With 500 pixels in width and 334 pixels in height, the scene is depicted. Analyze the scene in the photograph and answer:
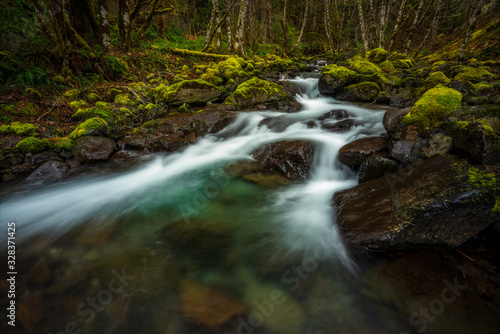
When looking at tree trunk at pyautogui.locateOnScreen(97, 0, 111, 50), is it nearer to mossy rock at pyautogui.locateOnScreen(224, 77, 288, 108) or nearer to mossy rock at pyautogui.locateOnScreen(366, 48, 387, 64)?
mossy rock at pyautogui.locateOnScreen(224, 77, 288, 108)

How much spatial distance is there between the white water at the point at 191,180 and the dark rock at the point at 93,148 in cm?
85

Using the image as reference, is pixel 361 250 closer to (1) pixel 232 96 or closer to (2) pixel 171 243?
(2) pixel 171 243

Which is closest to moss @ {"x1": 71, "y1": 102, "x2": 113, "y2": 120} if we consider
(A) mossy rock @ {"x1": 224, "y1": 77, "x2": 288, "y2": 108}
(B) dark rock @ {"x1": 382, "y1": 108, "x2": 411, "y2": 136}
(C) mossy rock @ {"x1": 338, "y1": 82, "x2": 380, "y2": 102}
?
(A) mossy rock @ {"x1": 224, "y1": 77, "x2": 288, "y2": 108}

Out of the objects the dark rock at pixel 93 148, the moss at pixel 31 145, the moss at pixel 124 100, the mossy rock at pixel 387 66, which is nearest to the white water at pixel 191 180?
the dark rock at pixel 93 148

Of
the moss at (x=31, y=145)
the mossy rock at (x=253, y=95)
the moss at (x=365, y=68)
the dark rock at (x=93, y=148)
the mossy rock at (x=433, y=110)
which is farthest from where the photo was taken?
the moss at (x=365, y=68)

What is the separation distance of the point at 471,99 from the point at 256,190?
197 inches

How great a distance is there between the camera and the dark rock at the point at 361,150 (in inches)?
175

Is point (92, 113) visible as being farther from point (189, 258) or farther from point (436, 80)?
point (436, 80)

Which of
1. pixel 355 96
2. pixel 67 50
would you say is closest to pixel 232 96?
pixel 355 96

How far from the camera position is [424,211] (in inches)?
→ 103

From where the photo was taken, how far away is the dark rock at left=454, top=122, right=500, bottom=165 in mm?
2764

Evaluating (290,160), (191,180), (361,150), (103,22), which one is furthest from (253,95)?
(103,22)

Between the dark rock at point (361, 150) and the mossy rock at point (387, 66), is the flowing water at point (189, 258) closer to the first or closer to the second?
the dark rock at point (361, 150)

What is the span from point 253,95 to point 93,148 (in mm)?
5918
